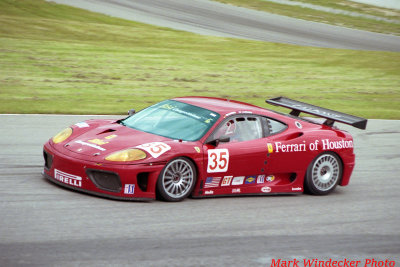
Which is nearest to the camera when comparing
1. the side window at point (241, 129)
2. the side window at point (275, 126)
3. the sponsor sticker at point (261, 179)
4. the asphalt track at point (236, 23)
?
the side window at point (241, 129)

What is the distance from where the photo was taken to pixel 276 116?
27.7ft

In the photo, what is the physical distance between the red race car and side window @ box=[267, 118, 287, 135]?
0.02 metres

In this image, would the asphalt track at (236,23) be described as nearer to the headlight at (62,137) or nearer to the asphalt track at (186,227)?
the asphalt track at (186,227)

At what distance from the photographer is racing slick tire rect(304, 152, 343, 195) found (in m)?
8.41

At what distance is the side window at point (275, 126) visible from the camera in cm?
823

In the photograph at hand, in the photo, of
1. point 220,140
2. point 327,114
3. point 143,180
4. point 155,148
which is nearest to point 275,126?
point 327,114

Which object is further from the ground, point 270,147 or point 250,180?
point 270,147

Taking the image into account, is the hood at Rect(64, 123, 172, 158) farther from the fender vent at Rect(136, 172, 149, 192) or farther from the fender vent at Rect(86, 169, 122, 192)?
the fender vent at Rect(136, 172, 149, 192)

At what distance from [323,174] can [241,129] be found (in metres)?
1.42

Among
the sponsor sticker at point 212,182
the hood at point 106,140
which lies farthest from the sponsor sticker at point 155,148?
the sponsor sticker at point 212,182

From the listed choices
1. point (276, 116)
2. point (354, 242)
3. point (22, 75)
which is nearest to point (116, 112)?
point (22, 75)

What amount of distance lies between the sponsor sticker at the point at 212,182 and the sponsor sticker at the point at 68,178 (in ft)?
4.85

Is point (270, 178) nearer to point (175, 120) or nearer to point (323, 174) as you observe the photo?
point (323, 174)

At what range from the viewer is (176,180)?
7.22m
